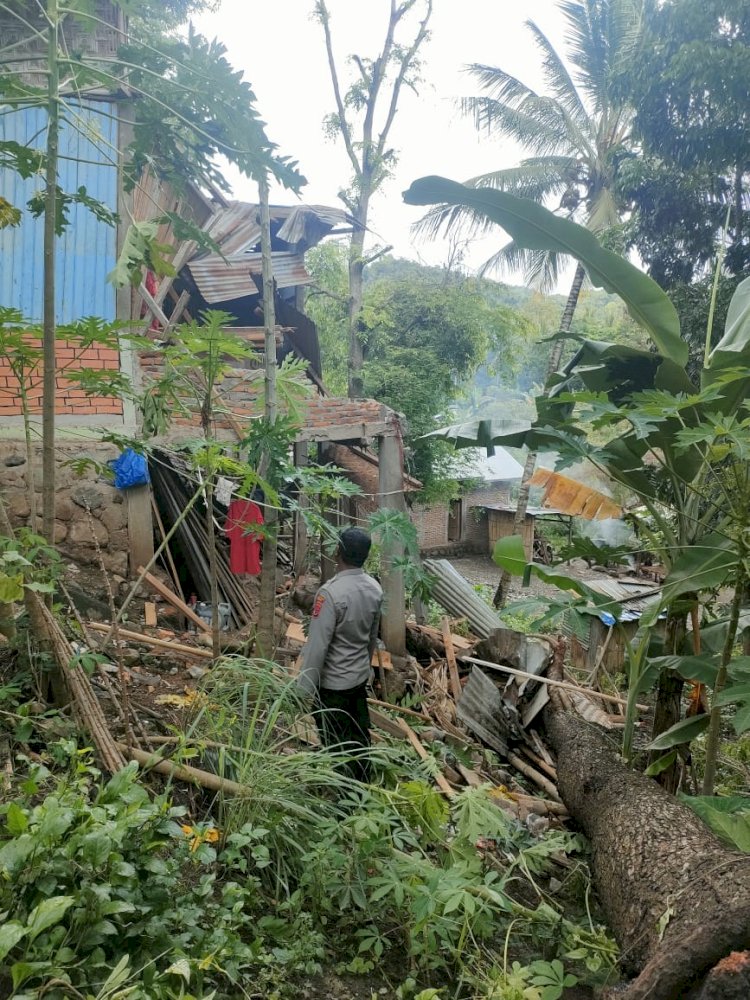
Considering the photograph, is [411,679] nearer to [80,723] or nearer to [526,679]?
[526,679]

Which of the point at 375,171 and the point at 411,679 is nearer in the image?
the point at 411,679

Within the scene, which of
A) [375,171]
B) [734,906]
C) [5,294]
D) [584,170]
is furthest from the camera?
[375,171]

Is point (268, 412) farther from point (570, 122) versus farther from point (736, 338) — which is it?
point (570, 122)

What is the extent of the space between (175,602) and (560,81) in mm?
13062

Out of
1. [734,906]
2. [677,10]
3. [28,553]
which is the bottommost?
[734,906]

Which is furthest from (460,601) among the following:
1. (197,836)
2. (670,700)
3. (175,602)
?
(197,836)

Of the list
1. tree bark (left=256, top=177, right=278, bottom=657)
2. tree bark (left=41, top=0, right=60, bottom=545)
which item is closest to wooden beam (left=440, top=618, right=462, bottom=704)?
tree bark (left=256, top=177, right=278, bottom=657)

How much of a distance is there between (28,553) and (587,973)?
2897 mm

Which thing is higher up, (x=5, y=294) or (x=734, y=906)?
(x=5, y=294)

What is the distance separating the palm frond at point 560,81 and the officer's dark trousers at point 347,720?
538 inches

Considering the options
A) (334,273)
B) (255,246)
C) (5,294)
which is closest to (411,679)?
(5,294)

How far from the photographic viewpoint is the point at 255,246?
10.8 metres

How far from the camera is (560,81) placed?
1395 centimetres

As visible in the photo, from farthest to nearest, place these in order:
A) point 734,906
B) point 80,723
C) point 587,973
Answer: point 80,723
point 587,973
point 734,906
